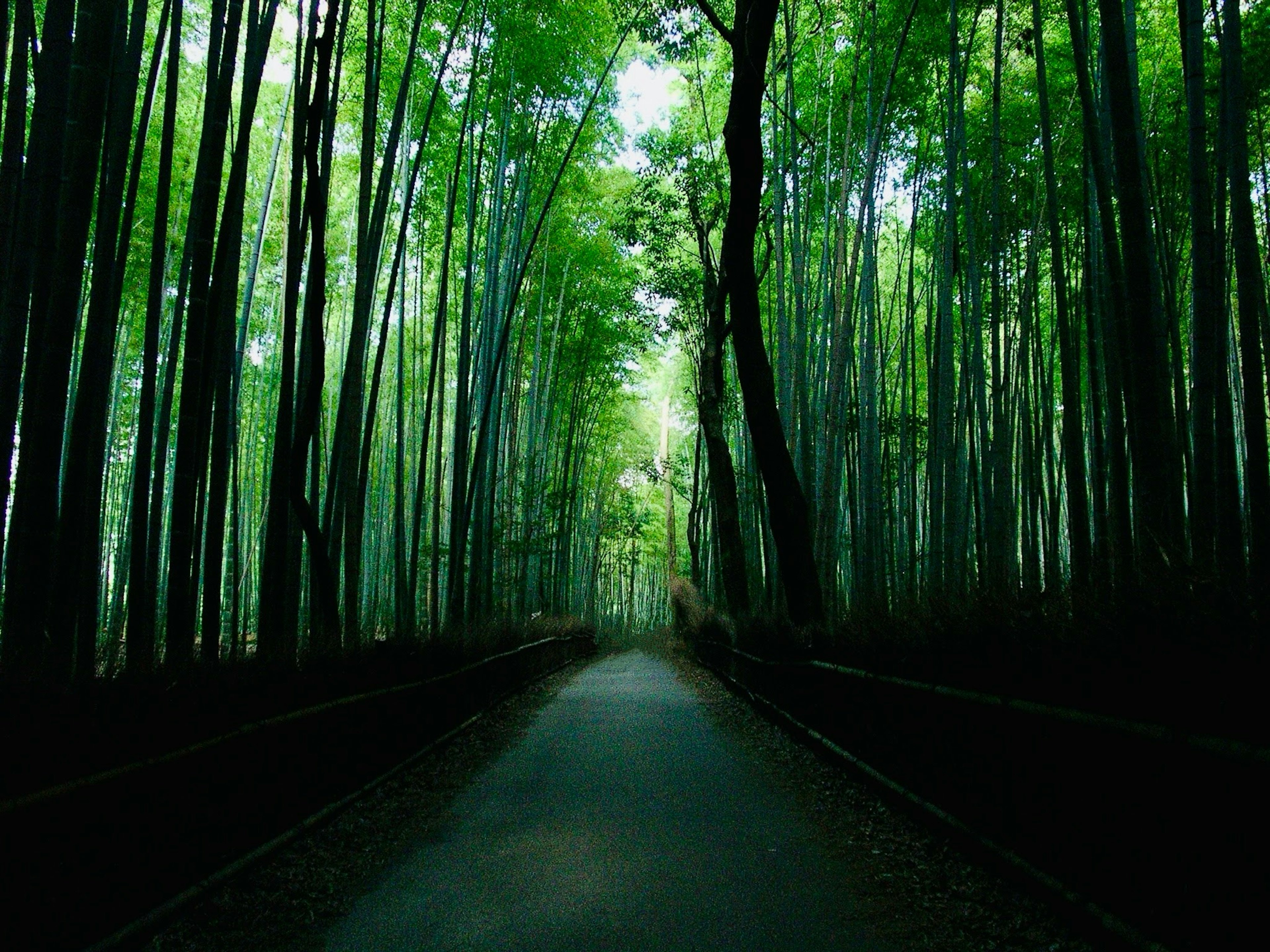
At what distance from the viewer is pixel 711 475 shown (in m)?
11.0

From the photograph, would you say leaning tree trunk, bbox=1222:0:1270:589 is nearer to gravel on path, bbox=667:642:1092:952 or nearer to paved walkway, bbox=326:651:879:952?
gravel on path, bbox=667:642:1092:952

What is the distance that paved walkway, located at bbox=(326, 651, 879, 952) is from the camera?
2186 millimetres

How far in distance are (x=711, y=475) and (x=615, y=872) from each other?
8.46m

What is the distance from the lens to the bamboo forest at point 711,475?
1984mm

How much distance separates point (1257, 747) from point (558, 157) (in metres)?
8.51

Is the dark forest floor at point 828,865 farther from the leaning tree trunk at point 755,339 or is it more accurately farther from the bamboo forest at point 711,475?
the leaning tree trunk at point 755,339

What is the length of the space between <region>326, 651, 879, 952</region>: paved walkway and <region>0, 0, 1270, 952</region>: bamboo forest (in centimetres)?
3

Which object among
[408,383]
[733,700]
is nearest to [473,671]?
[733,700]

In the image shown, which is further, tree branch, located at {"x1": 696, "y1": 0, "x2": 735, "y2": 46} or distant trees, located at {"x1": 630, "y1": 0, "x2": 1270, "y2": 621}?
tree branch, located at {"x1": 696, "y1": 0, "x2": 735, "y2": 46}

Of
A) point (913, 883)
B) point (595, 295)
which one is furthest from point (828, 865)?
point (595, 295)

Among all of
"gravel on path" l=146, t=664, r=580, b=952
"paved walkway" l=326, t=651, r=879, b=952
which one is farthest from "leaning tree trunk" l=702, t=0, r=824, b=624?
"gravel on path" l=146, t=664, r=580, b=952

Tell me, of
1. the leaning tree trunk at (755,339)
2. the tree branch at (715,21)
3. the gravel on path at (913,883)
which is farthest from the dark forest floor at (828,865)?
the tree branch at (715,21)

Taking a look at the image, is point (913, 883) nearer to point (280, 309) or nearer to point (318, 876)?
point (318, 876)

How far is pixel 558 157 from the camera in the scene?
904 cm
